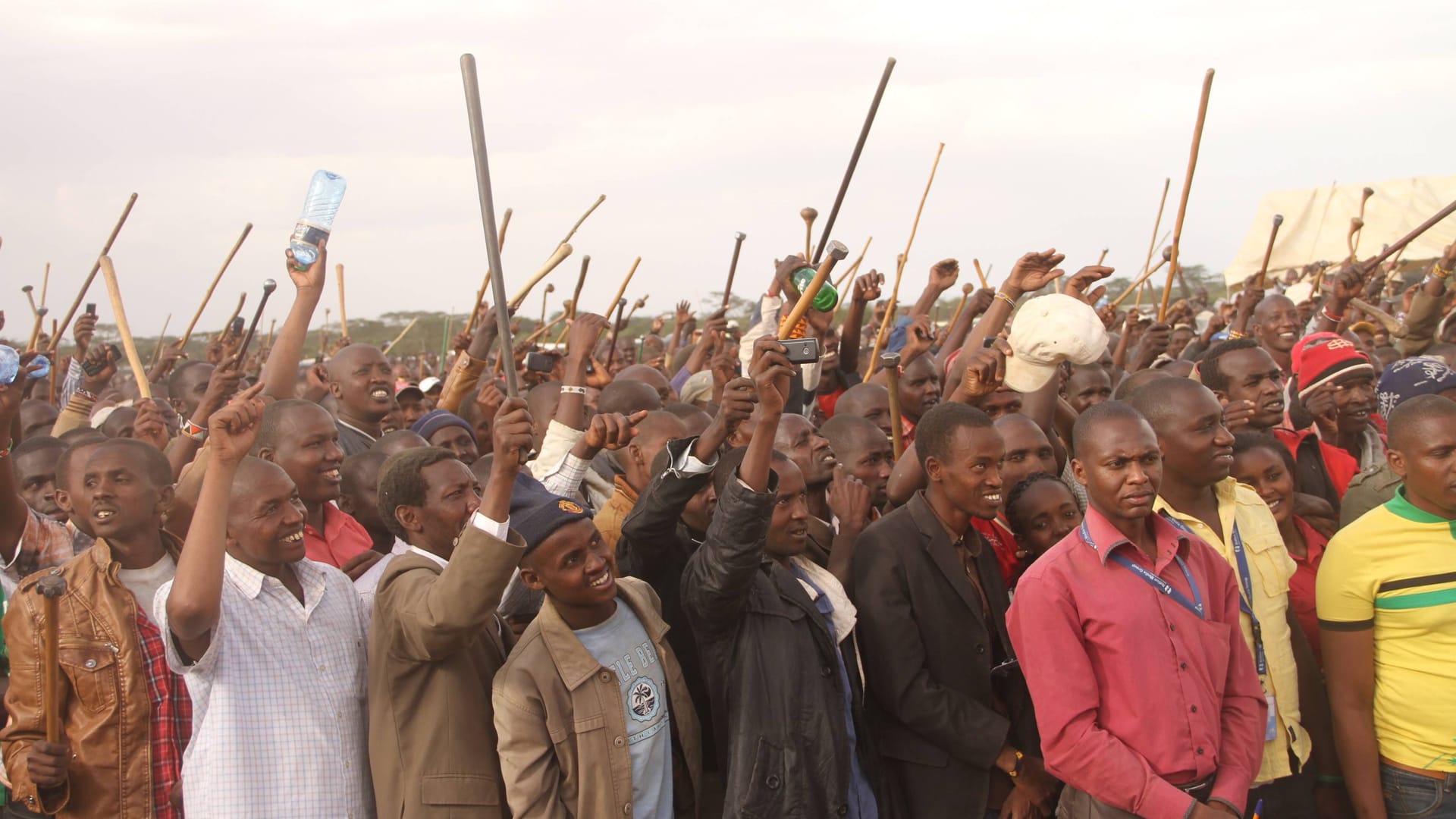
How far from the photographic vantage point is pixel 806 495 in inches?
169

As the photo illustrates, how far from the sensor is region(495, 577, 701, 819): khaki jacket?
9.85 feet

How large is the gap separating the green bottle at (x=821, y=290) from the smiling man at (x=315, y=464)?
1.86m

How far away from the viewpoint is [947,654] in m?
3.57

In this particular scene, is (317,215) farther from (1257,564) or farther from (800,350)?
(1257,564)

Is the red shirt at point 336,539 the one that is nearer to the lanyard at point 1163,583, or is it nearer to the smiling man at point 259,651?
the smiling man at point 259,651

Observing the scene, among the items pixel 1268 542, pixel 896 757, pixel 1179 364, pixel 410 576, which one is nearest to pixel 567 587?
pixel 410 576

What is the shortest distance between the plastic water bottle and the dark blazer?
221cm

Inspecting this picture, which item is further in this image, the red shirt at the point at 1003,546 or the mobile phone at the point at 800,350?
the red shirt at the point at 1003,546

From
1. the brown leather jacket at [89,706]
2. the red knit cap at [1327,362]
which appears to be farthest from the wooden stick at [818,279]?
the red knit cap at [1327,362]

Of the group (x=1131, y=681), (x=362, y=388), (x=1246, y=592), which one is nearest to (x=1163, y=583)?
(x=1131, y=681)

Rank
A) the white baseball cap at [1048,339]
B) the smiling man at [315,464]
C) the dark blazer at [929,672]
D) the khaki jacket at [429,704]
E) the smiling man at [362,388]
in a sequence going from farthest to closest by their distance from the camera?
the smiling man at [362,388] → the smiling man at [315,464] → the white baseball cap at [1048,339] → the dark blazer at [929,672] → the khaki jacket at [429,704]

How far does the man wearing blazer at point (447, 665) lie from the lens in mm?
2863

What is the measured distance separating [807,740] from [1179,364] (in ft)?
16.6

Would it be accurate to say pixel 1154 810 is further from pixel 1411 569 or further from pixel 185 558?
pixel 185 558
